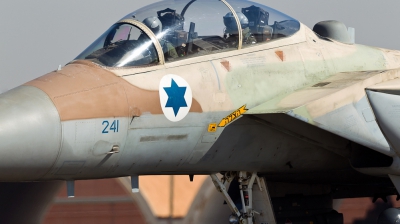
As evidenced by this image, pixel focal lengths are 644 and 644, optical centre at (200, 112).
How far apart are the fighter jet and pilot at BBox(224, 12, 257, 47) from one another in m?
0.01

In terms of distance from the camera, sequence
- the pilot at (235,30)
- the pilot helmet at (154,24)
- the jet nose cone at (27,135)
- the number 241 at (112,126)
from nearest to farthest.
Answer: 1. the jet nose cone at (27,135)
2. the number 241 at (112,126)
3. the pilot helmet at (154,24)
4. the pilot at (235,30)

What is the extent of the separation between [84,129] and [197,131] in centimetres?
120

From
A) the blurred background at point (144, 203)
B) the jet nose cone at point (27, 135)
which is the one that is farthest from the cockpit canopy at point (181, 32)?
the blurred background at point (144, 203)

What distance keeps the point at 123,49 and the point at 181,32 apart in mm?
650

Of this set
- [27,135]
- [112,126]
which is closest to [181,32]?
[112,126]

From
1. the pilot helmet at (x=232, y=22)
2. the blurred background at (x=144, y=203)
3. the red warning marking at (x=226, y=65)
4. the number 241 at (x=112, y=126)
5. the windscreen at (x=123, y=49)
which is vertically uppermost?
the pilot helmet at (x=232, y=22)

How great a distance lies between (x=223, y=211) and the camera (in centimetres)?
1040

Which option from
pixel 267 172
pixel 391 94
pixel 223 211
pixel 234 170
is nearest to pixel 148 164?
pixel 234 170

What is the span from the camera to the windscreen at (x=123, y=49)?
605 cm

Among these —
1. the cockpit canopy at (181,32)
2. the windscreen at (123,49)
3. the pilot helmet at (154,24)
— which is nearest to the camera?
the windscreen at (123,49)

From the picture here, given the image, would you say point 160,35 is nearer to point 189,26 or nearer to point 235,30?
point 189,26

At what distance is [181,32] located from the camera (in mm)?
6441

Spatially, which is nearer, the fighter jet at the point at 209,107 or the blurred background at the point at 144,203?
the fighter jet at the point at 209,107

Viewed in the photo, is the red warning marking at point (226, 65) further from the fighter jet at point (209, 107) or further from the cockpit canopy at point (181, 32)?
the cockpit canopy at point (181, 32)
